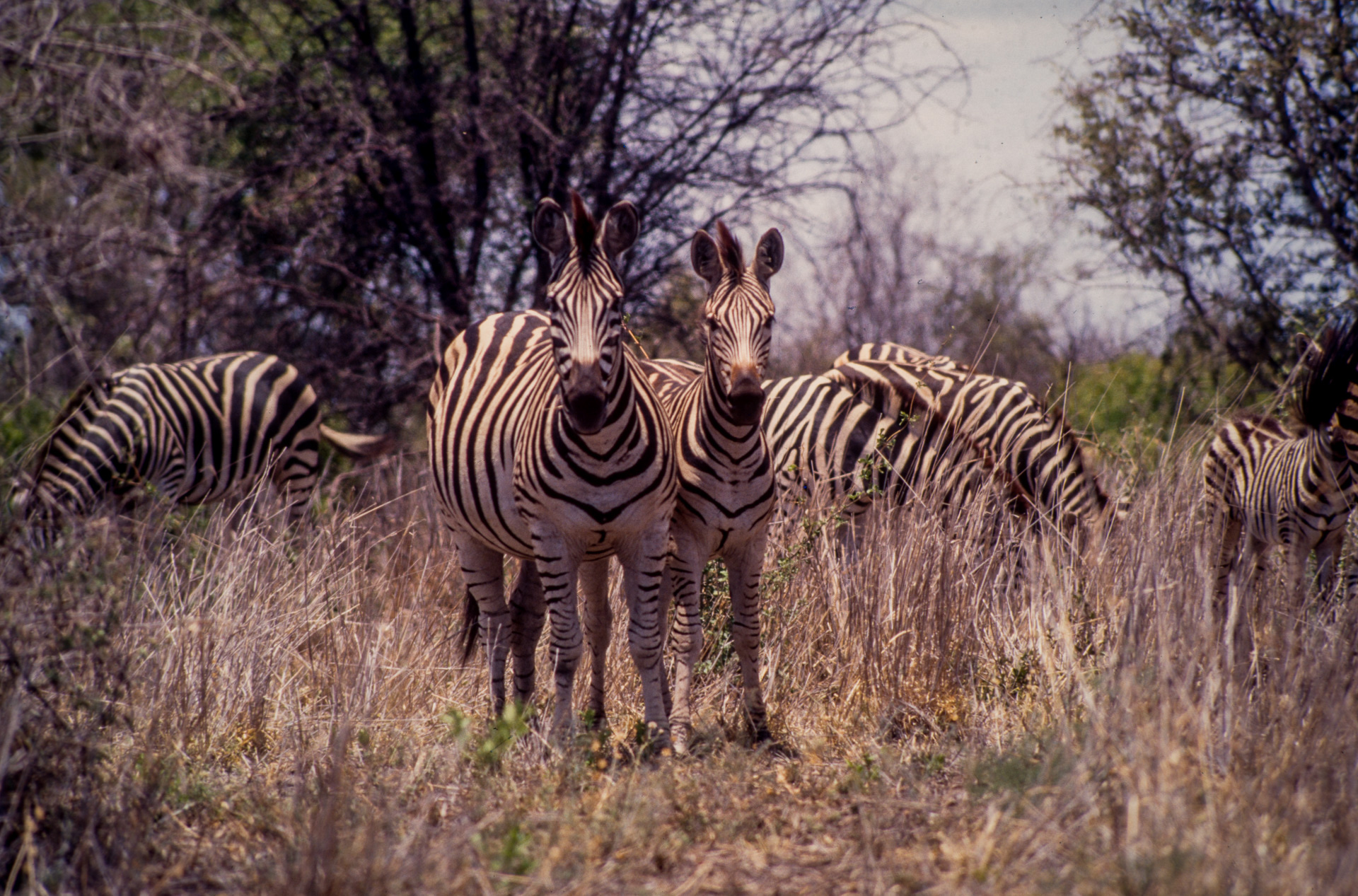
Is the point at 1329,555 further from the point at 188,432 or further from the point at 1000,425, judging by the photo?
the point at 188,432

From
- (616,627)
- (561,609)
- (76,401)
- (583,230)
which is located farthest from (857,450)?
(76,401)

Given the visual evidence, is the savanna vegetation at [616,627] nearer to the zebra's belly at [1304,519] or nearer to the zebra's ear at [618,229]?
the zebra's belly at [1304,519]

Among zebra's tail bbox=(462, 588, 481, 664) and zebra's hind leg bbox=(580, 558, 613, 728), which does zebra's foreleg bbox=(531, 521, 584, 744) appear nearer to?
zebra's hind leg bbox=(580, 558, 613, 728)

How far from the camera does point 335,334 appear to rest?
992 centimetres

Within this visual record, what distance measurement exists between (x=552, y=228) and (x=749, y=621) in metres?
1.88

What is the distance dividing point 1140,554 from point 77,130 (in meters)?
9.00

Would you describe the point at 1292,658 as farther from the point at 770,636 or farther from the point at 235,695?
the point at 235,695

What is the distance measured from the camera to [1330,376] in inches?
234

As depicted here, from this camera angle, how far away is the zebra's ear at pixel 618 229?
14.0 ft

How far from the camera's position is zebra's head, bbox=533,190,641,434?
152 inches

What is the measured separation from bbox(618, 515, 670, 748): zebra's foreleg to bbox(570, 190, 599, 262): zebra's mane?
108 centimetres

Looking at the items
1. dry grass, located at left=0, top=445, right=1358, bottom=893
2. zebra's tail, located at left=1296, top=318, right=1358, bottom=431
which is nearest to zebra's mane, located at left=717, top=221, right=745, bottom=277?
dry grass, located at left=0, top=445, right=1358, bottom=893

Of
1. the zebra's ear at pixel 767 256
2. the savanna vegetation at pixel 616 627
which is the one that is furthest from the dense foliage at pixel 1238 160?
the zebra's ear at pixel 767 256

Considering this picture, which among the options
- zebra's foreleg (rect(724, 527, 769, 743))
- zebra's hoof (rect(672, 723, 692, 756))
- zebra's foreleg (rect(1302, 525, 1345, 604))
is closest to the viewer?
→ zebra's hoof (rect(672, 723, 692, 756))
